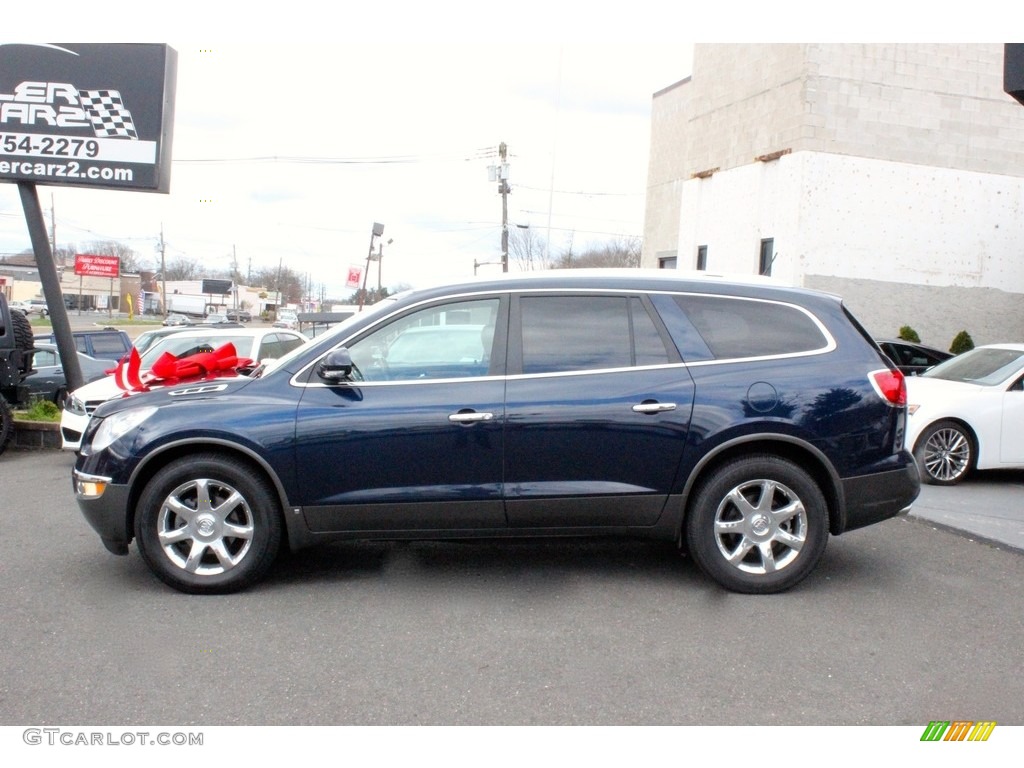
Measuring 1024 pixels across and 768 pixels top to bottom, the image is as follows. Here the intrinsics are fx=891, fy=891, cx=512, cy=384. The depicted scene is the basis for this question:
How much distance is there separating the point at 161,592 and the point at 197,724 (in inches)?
68.1

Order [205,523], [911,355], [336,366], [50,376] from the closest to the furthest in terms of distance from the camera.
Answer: [336,366] < [205,523] < [911,355] < [50,376]

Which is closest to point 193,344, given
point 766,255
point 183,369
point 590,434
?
point 183,369

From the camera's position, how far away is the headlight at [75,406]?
936cm

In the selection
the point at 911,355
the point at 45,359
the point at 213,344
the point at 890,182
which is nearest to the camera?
the point at 213,344

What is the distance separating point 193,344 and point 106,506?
6454 millimetres

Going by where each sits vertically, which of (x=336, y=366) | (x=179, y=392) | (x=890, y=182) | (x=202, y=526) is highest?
(x=890, y=182)

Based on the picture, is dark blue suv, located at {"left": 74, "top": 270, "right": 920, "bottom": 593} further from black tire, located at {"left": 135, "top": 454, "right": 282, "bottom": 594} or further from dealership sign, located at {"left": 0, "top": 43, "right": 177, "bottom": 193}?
dealership sign, located at {"left": 0, "top": 43, "right": 177, "bottom": 193}

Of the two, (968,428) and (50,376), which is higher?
(968,428)

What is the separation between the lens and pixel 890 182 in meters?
17.6

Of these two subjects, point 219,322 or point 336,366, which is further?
point 219,322

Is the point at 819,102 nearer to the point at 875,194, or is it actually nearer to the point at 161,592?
the point at 875,194

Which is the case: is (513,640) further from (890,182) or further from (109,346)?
(890,182)

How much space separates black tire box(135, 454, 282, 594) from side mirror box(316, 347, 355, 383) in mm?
690

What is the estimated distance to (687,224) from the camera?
2152 centimetres
